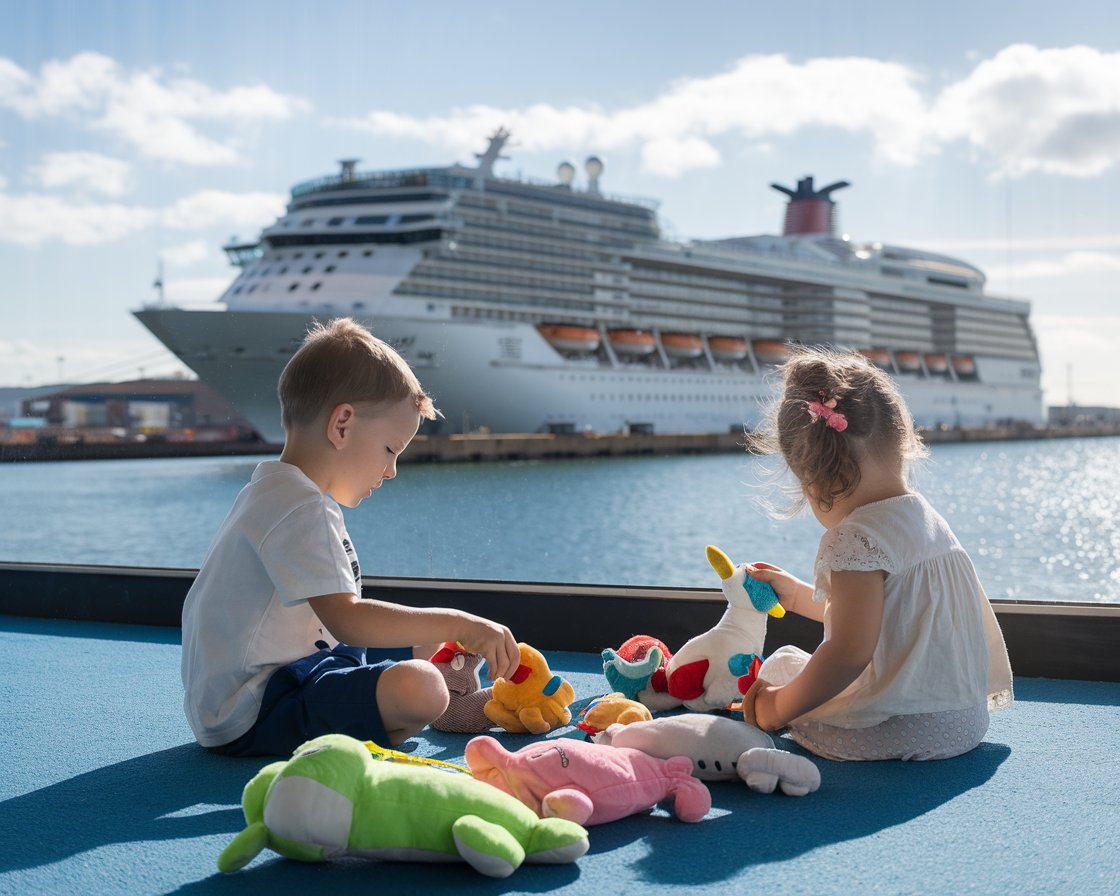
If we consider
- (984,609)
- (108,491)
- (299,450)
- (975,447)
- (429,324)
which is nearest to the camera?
(299,450)

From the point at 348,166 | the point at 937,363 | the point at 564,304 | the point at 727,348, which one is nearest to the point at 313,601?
the point at 564,304

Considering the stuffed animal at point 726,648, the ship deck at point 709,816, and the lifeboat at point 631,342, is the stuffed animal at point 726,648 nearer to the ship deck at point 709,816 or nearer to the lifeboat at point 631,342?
the ship deck at point 709,816

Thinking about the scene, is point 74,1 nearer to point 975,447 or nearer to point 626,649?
point 626,649

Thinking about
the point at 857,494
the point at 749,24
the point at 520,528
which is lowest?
the point at 520,528

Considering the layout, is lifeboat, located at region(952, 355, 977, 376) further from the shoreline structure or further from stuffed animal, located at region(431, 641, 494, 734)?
stuffed animal, located at region(431, 641, 494, 734)

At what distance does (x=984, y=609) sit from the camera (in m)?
1.28


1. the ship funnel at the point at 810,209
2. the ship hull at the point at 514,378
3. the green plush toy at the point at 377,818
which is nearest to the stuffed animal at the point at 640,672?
the green plush toy at the point at 377,818

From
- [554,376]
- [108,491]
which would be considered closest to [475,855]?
[108,491]

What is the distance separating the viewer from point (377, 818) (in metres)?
0.83

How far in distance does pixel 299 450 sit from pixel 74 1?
141 inches

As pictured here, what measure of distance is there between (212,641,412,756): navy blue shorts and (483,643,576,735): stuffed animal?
0.22 m

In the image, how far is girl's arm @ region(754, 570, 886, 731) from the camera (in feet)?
3.54

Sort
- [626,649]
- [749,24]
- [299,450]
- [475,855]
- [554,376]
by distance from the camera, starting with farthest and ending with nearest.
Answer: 1. [554,376]
2. [749,24]
3. [626,649]
4. [299,450]
5. [475,855]

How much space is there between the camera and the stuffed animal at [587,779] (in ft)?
3.11
